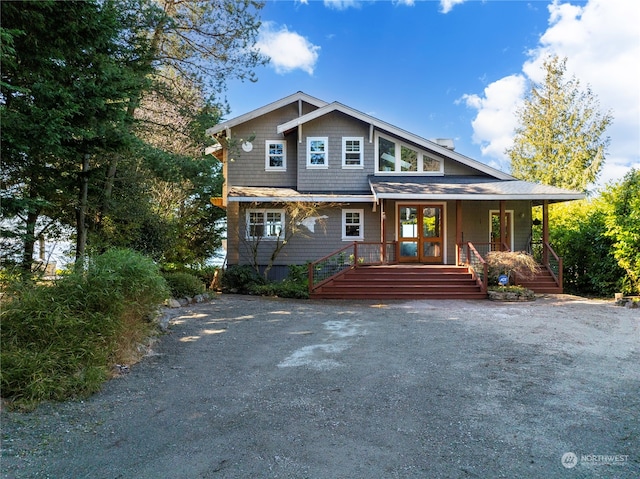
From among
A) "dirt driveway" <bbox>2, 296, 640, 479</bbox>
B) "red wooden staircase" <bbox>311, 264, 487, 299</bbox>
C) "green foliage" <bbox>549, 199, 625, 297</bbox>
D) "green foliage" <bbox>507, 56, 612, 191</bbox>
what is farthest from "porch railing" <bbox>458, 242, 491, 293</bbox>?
"green foliage" <bbox>507, 56, 612, 191</bbox>

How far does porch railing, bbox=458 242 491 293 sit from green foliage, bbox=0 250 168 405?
9.48 meters

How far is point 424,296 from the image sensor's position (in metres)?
11.7

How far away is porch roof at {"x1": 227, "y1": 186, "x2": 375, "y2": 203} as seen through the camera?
45.0ft

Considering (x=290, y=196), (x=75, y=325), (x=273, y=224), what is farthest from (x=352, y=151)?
(x=75, y=325)

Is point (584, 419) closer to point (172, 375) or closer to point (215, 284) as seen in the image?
point (172, 375)

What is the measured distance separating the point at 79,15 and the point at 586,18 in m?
14.0

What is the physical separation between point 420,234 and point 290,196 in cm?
544

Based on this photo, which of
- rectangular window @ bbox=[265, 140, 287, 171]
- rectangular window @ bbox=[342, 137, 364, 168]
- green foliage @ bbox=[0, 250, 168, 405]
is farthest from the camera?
rectangular window @ bbox=[265, 140, 287, 171]

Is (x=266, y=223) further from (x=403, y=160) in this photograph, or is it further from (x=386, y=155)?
(x=403, y=160)

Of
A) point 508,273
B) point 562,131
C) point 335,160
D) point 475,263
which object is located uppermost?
point 562,131

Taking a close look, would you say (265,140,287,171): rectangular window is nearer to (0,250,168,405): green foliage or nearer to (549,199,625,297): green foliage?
(0,250,168,405): green foliage

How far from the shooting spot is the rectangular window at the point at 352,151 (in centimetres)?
1540

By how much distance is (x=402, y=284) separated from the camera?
12.1 meters

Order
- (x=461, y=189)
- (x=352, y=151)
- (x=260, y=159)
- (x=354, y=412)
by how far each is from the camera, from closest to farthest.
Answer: (x=354, y=412) → (x=461, y=189) → (x=352, y=151) → (x=260, y=159)
